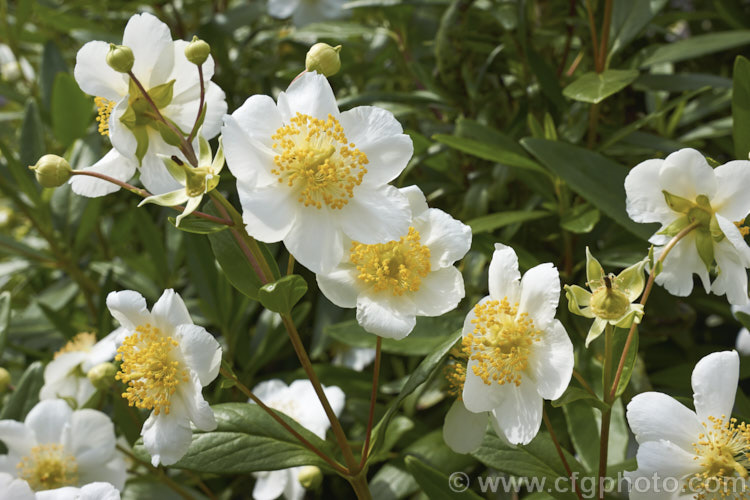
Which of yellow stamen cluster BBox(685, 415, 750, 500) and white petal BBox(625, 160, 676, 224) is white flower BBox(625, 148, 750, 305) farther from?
yellow stamen cluster BBox(685, 415, 750, 500)

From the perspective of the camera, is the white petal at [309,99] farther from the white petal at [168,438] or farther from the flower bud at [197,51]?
the white petal at [168,438]

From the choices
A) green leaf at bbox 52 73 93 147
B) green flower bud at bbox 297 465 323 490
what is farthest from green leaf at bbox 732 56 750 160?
green leaf at bbox 52 73 93 147

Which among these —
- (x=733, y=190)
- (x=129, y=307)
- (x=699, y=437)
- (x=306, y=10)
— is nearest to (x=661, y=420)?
(x=699, y=437)

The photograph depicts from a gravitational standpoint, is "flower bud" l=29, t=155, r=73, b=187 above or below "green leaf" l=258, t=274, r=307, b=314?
above

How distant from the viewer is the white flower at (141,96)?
82cm

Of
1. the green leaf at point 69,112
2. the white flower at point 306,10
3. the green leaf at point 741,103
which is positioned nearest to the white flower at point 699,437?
the green leaf at point 741,103

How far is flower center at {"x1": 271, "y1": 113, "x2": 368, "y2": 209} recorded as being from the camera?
0.79 metres

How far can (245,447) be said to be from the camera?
89 centimetres

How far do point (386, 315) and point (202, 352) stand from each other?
207 millimetres

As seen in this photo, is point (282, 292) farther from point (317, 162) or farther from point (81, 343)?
point (81, 343)

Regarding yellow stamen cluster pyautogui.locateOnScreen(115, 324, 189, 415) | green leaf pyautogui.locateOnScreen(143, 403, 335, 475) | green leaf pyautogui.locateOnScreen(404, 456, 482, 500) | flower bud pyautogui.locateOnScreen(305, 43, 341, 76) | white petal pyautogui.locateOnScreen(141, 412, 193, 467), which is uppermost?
flower bud pyautogui.locateOnScreen(305, 43, 341, 76)

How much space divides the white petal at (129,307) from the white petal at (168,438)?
11 cm

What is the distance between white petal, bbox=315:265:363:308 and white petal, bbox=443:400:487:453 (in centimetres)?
20

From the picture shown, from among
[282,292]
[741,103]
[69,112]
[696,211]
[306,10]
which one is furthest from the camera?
[306,10]
